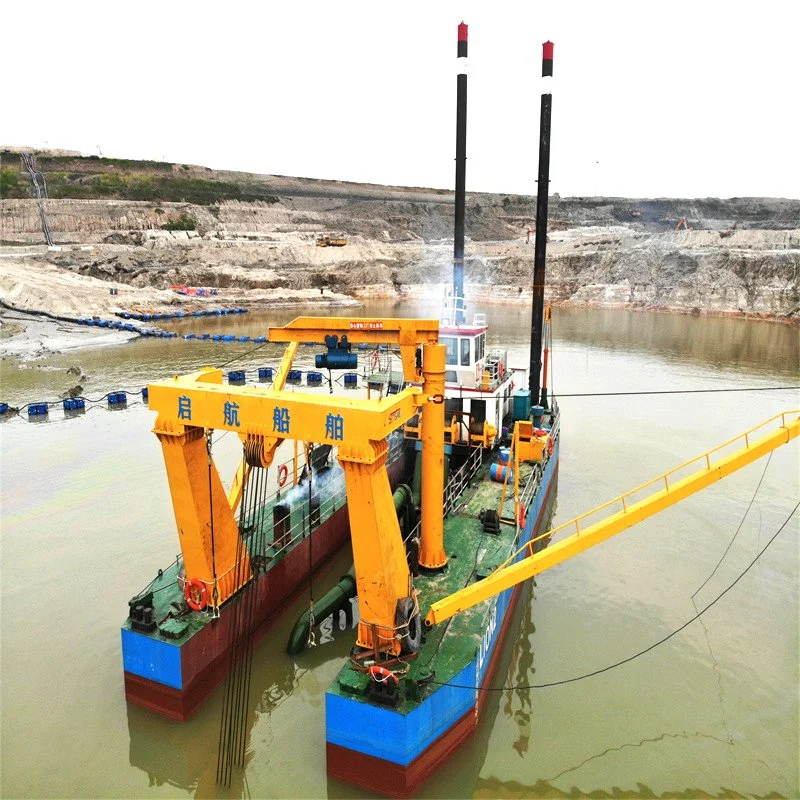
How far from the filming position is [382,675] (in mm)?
6555

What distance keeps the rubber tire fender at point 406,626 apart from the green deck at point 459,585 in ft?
0.62

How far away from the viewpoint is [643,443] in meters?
19.9

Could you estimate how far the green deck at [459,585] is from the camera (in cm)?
686

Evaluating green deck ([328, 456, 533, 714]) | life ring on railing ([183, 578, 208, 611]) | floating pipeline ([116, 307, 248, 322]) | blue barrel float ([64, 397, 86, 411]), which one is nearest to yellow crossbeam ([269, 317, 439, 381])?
green deck ([328, 456, 533, 714])

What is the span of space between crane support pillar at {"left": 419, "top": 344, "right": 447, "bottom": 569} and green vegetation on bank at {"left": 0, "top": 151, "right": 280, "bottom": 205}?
283 feet

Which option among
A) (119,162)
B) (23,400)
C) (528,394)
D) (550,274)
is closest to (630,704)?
(528,394)

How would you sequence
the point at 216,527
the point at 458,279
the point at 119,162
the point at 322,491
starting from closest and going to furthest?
the point at 216,527 < the point at 322,491 < the point at 458,279 < the point at 119,162

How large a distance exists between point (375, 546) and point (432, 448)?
218 cm

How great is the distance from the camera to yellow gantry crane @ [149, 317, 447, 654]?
258 inches

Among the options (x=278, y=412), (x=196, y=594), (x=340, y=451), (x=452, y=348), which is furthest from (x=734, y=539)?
(x=196, y=594)

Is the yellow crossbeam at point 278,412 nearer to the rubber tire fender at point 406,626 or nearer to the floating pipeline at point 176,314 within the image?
the rubber tire fender at point 406,626

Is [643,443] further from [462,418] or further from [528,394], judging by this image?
[462,418]

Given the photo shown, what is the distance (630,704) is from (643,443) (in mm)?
12735

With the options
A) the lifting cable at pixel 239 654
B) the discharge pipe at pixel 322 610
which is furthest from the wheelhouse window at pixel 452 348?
the lifting cable at pixel 239 654
